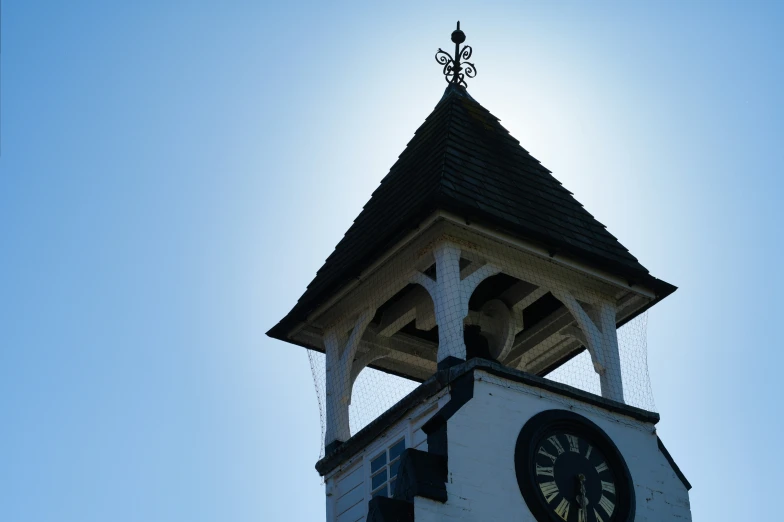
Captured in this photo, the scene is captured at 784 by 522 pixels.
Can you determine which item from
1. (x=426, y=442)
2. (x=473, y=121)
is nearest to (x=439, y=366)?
(x=426, y=442)

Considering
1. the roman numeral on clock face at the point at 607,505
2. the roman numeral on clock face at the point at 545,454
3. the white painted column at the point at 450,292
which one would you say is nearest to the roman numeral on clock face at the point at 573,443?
the roman numeral on clock face at the point at 545,454

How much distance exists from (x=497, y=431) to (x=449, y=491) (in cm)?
138

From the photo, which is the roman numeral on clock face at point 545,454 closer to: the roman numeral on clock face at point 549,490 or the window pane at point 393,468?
the roman numeral on clock face at point 549,490

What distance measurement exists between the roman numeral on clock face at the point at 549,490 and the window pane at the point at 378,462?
2.39 m

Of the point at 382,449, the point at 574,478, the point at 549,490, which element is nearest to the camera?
the point at 549,490

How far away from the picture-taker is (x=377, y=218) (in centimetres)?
2469

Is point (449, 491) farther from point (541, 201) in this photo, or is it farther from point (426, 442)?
point (541, 201)

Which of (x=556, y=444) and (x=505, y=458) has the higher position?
(x=556, y=444)

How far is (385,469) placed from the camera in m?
21.7

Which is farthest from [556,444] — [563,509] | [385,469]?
[385,469]

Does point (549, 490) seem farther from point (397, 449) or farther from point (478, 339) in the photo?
point (478, 339)

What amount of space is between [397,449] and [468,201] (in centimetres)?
380

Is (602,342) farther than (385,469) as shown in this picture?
Answer: Yes

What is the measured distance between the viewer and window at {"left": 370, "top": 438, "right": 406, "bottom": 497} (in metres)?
21.4
